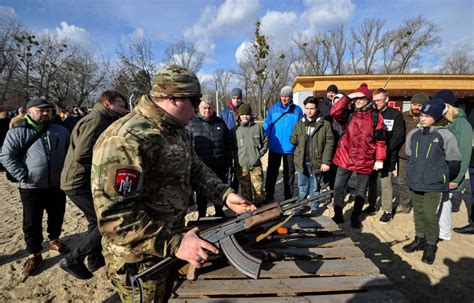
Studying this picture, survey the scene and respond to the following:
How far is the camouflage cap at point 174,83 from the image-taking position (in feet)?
4.80

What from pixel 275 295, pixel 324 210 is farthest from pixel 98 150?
pixel 324 210

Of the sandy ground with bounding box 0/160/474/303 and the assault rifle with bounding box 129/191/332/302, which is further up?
the assault rifle with bounding box 129/191/332/302

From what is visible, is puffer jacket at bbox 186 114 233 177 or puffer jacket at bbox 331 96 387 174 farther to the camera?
puffer jacket at bbox 186 114 233 177

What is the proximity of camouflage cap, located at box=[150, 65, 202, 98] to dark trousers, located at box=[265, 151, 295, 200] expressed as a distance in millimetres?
3888

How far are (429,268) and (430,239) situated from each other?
35 cm

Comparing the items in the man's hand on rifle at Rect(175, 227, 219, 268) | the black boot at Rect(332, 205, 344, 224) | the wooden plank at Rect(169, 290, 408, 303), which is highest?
the man's hand on rifle at Rect(175, 227, 219, 268)

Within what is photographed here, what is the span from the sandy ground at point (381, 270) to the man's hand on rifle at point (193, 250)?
2.07m

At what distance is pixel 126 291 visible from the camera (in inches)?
61.9

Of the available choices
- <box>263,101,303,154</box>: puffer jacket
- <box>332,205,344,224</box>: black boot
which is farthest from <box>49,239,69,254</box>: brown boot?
<box>332,205,344,224</box>: black boot

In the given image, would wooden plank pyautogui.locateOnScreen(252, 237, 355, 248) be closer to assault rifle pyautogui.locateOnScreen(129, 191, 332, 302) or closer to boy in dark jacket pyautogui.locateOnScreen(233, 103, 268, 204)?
assault rifle pyautogui.locateOnScreen(129, 191, 332, 302)

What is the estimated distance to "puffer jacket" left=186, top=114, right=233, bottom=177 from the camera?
428 cm

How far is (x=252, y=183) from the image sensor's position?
4.84 meters

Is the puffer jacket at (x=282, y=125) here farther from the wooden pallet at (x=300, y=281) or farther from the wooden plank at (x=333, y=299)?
the wooden plank at (x=333, y=299)

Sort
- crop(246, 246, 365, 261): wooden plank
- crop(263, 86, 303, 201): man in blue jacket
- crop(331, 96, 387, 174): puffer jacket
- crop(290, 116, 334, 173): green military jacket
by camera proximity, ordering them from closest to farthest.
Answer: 1. crop(246, 246, 365, 261): wooden plank
2. crop(331, 96, 387, 174): puffer jacket
3. crop(290, 116, 334, 173): green military jacket
4. crop(263, 86, 303, 201): man in blue jacket
